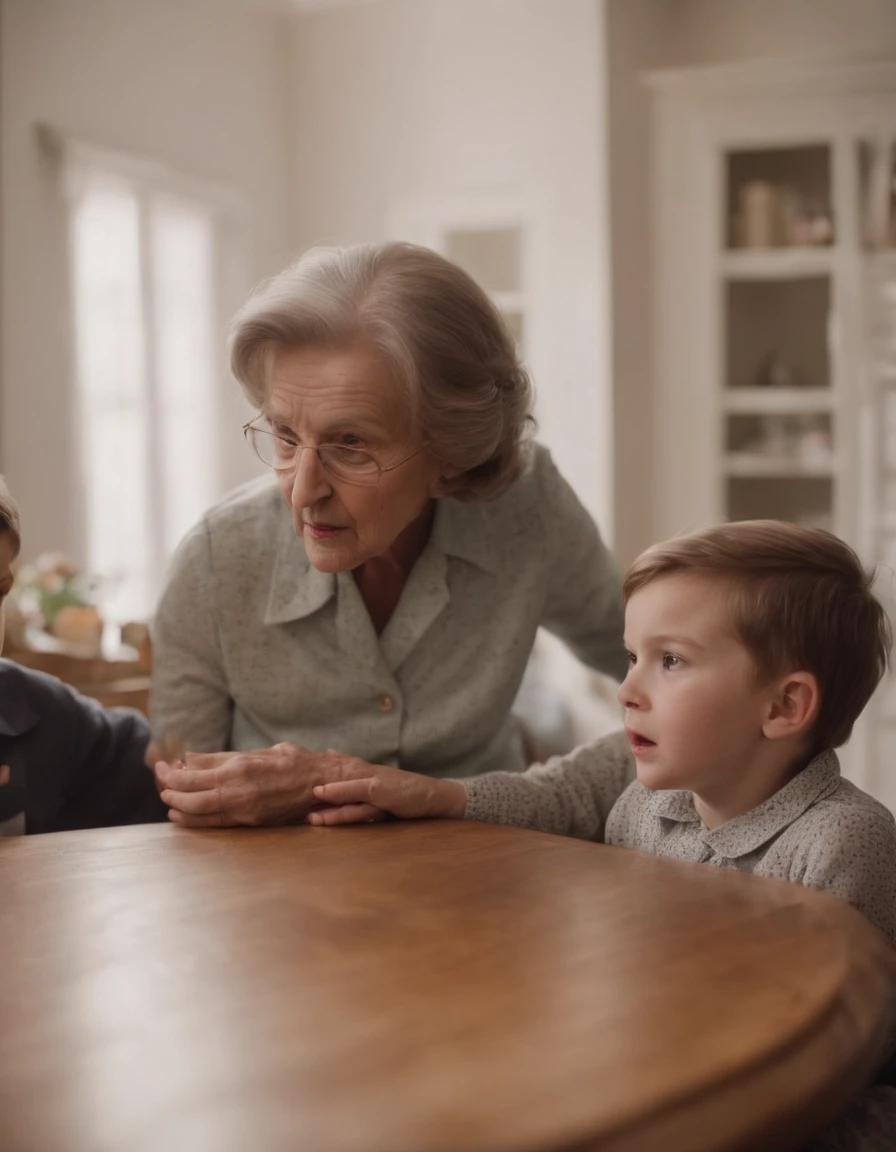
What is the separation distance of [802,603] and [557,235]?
4.36 metres

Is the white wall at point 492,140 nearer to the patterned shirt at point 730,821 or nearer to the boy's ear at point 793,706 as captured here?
the patterned shirt at point 730,821

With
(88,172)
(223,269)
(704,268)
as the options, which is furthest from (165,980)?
(223,269)

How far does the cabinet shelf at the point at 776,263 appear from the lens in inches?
201

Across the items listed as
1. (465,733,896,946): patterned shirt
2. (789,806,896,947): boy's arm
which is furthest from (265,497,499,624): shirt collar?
(789,806,896,947): boy's arm

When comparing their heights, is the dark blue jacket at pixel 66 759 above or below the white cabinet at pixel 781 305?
below

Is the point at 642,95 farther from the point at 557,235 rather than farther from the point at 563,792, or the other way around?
the point at 563,792

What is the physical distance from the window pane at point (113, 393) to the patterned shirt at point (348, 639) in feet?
10.4

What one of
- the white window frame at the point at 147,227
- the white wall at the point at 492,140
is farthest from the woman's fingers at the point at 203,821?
the white wall at the point at 492,140

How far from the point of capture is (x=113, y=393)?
16.5 ft

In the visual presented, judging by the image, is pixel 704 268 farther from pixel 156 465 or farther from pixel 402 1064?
pixel 402 1064

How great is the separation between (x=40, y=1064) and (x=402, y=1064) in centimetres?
20

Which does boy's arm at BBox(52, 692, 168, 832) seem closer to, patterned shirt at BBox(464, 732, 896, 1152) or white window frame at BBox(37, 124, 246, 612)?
patterned shirt at BBox(464, 732, 896, 1152)

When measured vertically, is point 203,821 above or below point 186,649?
below

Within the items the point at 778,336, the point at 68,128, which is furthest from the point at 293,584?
the point at 778,336
